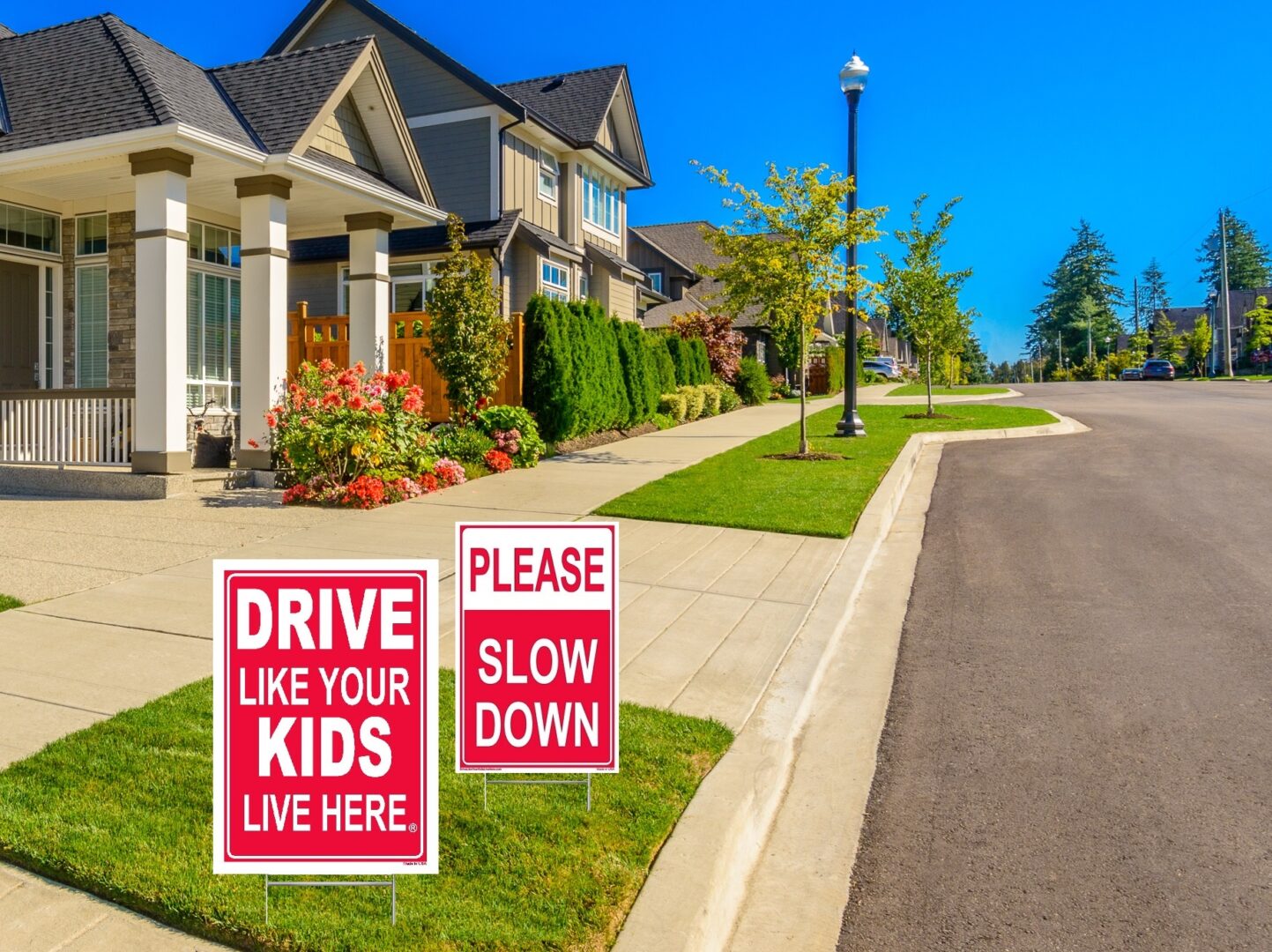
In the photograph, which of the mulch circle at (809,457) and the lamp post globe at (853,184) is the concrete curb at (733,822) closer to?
the mulch circle at (809,457)

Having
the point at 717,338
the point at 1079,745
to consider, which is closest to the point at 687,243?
the point at 717,338

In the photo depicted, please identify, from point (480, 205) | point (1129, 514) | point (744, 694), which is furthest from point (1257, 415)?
point (744, 694)

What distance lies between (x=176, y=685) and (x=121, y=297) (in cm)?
1096

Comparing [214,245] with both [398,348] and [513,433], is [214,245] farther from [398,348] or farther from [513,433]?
[513,433]

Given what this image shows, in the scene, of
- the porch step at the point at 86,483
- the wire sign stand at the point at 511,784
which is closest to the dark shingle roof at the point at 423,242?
the porch step at the point at 86,483

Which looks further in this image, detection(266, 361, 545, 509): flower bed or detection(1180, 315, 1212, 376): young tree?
detection(1180, 315, 1212, 376): young tree

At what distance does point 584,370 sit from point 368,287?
379 centimetres

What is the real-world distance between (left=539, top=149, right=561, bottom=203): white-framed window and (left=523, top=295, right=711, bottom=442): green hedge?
664 centimetres

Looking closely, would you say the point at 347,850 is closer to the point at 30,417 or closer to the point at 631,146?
the point at 30,417

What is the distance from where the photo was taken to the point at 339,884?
2.86 metres

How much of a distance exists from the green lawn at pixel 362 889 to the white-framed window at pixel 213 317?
1068 cm

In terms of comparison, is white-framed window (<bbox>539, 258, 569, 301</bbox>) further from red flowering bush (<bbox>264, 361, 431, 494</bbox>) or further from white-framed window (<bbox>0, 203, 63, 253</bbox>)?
red flowering bush (<bbox>264, 361, 431, 494</bbox>)

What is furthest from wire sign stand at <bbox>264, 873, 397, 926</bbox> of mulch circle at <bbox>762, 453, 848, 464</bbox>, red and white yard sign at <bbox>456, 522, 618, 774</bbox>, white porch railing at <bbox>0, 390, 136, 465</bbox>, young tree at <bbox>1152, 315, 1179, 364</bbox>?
young tree at <bbox>1152, 315, 1179, 364</bbox>

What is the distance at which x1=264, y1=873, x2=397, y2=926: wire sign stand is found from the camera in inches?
108
